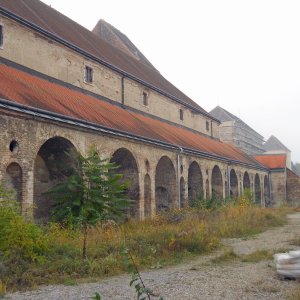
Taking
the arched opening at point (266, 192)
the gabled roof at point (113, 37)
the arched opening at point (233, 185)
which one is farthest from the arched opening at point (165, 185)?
the arched opening at point (266, 192)

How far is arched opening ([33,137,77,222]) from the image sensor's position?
1388 centimetres

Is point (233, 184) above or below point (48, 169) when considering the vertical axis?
below

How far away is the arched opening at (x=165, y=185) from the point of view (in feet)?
68.1

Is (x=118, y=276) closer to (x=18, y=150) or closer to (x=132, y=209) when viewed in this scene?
(x=18, y=150)

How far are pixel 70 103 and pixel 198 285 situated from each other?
969cm

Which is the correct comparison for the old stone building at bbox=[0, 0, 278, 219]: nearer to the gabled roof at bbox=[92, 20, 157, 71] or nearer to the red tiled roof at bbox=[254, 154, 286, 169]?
the gabled roof at bbox=[92, 20, 157, 71]

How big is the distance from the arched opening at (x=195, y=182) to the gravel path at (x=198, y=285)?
14225mm

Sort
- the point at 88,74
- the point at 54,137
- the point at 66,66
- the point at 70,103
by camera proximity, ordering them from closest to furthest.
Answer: the point at 54,137 < the point at 70,103 < the point at 66,66 < the point at 88,74

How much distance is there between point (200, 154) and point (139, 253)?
13.9 meters

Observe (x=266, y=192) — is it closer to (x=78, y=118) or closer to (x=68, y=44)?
(x=68, y=44)

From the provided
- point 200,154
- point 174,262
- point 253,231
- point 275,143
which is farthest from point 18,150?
point 275,143

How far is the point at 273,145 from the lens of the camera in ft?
229

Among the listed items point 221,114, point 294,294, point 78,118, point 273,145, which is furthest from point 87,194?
point 273,145

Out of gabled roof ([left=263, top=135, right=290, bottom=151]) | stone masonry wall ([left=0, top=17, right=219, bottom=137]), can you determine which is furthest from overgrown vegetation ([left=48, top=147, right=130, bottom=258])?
gabled roof ([left=263, top=135, right=290, bottom=151])
